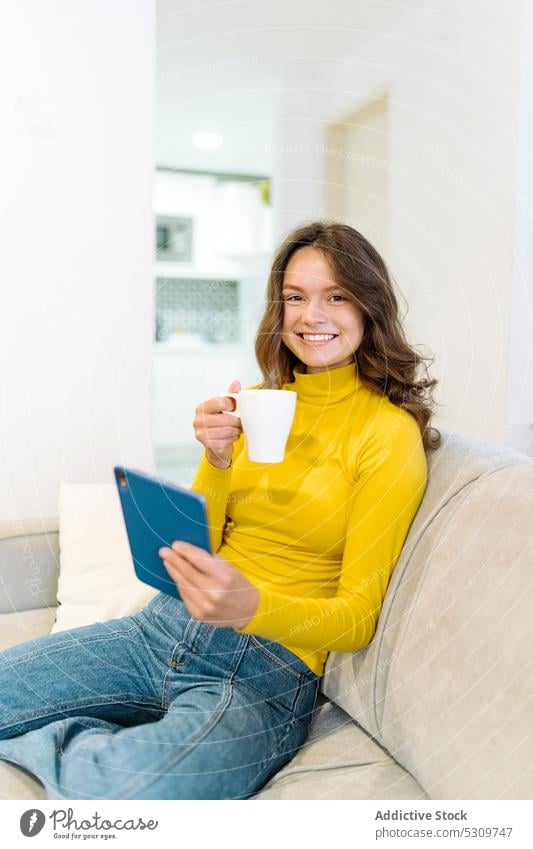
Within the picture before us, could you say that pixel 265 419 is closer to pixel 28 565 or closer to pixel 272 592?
pixel 272 592

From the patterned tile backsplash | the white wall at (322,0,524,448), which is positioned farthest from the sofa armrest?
the patterned tile backsplash

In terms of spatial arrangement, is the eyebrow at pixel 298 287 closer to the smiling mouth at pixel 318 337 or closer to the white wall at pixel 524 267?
the smiling mouth at pixel 318 337

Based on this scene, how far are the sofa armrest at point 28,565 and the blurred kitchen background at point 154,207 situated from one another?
0.18m

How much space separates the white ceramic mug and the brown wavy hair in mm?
186

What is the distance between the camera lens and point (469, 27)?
1.79m

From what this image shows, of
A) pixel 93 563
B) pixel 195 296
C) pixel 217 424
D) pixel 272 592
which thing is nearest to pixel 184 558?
pixel 272 592

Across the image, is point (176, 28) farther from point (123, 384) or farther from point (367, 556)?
point (367, 556)

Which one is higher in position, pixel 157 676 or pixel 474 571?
pixel 474 571

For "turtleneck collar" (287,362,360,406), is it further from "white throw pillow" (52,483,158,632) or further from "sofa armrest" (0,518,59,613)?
"sofa armrest" (0,518,59,613)

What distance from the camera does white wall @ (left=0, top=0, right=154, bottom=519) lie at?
1.54m

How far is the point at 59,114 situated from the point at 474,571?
1247 millimetres

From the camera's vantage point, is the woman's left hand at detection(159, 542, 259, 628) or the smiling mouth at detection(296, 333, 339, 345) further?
the smiling mouth at detection(296, 333, 339, 345)
